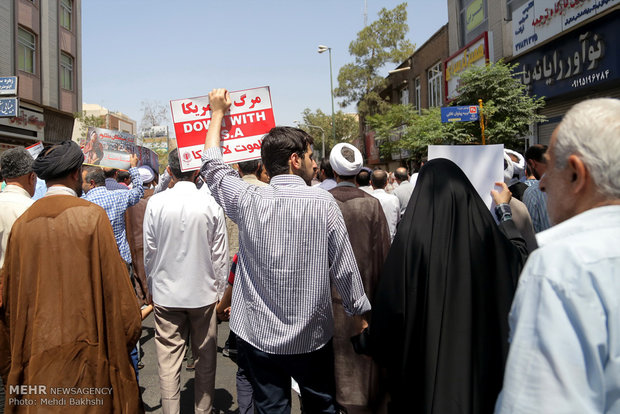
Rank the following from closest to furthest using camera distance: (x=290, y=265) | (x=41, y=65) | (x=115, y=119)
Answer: (x=290, y=265)
(x=41, y=65)
(x=115, y=119)

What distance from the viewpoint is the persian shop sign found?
18.4 m

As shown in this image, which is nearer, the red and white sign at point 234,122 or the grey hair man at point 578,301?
the grey hair man at point 578,301

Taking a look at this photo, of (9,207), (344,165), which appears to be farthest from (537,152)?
(9,207)

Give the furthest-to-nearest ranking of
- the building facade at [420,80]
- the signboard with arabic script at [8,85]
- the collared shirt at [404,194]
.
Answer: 1. the building facade at [420,80]
2. the signboard with arabic script at [8,85]
3. the collared shirt at [404,194]

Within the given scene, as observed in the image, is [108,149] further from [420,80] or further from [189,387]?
[420,80]

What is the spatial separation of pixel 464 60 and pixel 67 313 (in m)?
20.9

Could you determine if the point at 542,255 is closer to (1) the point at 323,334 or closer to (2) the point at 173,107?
(1) the point at 323,334

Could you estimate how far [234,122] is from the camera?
3.27 meters

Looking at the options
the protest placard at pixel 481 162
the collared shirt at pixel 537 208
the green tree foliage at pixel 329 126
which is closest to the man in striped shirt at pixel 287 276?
the protest placard at pixel 481 162

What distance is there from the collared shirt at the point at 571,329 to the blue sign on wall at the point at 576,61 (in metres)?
12.5

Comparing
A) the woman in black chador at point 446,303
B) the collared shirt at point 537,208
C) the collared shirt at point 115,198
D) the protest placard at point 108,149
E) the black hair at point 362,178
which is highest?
the protest placard at point 108,149

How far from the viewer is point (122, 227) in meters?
4.46

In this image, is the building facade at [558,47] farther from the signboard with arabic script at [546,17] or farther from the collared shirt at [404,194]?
the collared shirt at [404,194]

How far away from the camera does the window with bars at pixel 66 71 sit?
24203 mm
